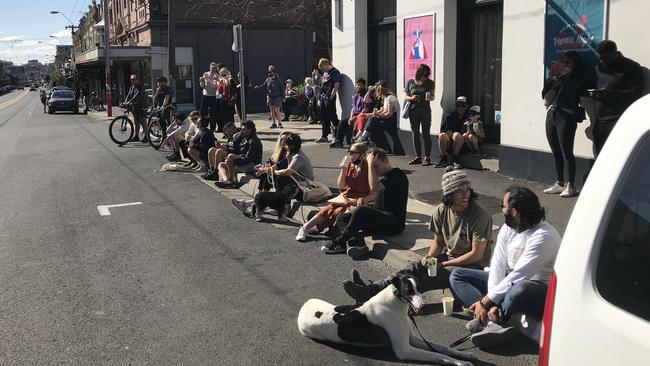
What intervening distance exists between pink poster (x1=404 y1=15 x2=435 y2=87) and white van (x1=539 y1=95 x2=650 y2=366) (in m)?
9.44

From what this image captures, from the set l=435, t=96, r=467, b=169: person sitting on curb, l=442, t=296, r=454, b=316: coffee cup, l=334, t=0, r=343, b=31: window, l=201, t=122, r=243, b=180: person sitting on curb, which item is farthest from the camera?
l=334, t=0, r=343, b=31: window

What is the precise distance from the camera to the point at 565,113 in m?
8.06

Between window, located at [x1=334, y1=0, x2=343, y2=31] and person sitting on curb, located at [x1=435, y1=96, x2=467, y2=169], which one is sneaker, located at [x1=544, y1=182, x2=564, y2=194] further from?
window, located at [x1=334, y1=0, x2=343, y2=31]

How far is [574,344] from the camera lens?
197cm

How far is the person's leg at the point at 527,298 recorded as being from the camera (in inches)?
161

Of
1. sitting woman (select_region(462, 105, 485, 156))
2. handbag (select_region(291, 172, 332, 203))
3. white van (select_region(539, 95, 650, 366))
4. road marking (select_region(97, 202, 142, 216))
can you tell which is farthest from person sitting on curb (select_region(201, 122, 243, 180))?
white van (select_region(539, 95, 650, 366))

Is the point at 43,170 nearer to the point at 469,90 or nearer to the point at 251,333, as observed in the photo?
the point at 469,90

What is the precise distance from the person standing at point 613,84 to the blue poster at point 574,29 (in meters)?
0.51

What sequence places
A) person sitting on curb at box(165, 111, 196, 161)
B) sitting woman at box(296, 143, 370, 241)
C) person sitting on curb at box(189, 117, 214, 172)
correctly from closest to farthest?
sitting woman at box(296, 143, 370, 241)
person sitting on curb at box(189, 117, 214, 172)
person sitting on curb at box(165, 111, 196, 161)

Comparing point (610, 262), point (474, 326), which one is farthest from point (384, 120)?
point (610, 262)

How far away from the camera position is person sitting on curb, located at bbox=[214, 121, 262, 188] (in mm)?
10602

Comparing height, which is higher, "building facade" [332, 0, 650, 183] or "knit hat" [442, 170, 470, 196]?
"building facade" [332, 0, 650, 183]

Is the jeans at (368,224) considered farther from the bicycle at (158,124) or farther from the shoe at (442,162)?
the bicycle at (158,124)

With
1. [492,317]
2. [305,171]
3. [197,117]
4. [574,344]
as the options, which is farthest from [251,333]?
[197,117]
